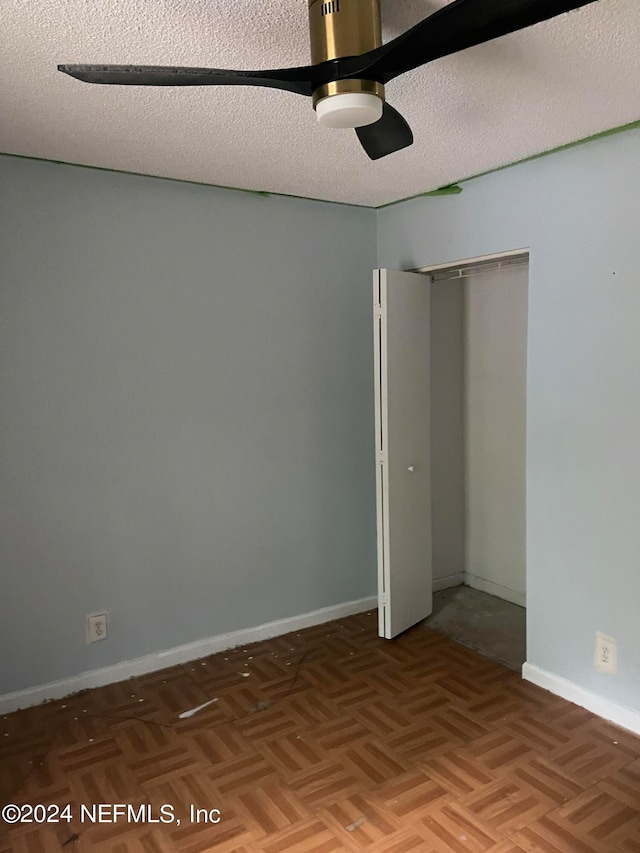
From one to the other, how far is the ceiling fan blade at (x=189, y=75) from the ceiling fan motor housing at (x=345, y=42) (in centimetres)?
4

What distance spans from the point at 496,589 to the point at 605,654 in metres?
1.29

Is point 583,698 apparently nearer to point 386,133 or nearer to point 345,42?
point 386,133

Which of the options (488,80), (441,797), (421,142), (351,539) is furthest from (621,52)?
(351,539)

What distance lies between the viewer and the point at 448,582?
3986mm

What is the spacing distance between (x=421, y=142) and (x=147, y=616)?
7.42 feet

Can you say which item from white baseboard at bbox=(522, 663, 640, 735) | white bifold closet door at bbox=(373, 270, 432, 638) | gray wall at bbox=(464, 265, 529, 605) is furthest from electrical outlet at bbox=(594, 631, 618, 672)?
gray wall at bbox=(464, 265, 529, 605)

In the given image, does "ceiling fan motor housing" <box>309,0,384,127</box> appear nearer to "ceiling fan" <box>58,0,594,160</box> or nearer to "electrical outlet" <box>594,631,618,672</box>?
"ceiling fan" <box>58,0,594,160</box>

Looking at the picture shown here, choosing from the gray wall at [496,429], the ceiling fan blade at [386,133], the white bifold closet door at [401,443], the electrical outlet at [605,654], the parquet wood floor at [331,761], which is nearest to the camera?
the ceiling fan blade at [386,133]

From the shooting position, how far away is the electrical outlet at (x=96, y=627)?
2.83 m

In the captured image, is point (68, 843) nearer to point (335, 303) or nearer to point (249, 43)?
point (249, 43)

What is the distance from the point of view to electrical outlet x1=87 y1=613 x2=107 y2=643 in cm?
283

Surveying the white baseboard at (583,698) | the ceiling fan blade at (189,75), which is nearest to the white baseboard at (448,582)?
the white baseboard at (583,698)

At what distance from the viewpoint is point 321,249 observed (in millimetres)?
3355

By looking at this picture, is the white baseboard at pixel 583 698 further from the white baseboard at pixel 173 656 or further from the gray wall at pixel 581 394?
the white baseboard at pixel 173 656
